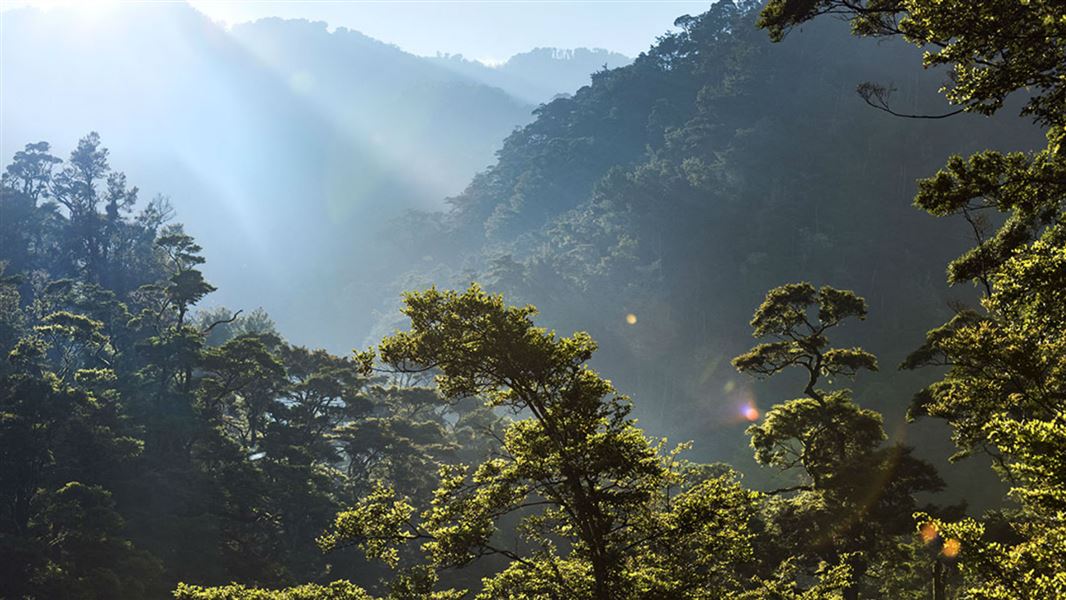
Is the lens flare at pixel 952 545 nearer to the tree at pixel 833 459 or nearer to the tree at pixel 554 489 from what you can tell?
the tree at pixel 833 459

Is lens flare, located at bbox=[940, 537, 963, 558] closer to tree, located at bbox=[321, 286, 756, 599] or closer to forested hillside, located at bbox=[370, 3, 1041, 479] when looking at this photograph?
tree, located at bbox=[321, 286, 756, 599]

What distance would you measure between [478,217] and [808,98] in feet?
254

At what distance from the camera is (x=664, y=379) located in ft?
263

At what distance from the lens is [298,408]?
4088cm

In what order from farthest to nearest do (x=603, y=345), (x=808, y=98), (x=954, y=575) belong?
(x=808, y=98), (x=603, y=345), (x=954, y=575)

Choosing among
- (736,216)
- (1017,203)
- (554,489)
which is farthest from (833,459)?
(736,216)

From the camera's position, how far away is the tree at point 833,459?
16.9 meters

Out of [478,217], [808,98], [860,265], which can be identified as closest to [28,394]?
[860,265]

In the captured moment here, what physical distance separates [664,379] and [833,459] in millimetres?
62519

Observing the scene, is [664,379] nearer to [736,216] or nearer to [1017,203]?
[736,216]

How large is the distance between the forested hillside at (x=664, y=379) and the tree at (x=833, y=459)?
0.11 metres

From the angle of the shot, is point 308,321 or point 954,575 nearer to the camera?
point 954,575

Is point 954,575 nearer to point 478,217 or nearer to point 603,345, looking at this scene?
point 603,345

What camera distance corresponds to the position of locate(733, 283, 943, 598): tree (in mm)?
16859
